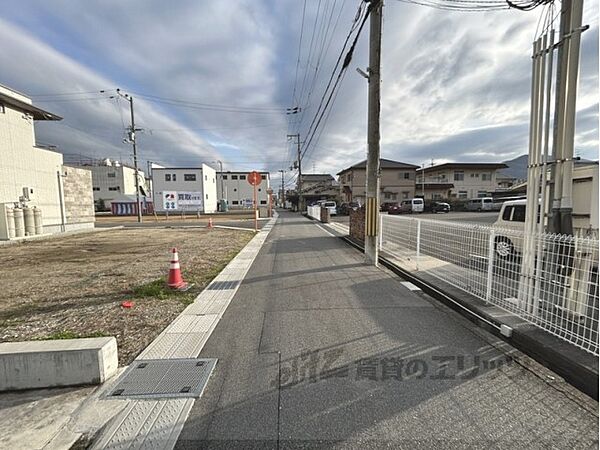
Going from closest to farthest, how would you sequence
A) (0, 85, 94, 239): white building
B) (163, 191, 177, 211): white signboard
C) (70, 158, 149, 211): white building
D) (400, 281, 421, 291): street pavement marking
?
(400, 281, 421, 291): street pavement marking
(0, 85, 94, 239): white building
(163, 191, 177, 211): white signboard
(70, 158, 149, 211): white building

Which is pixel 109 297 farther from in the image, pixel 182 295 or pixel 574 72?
pixel 574 72

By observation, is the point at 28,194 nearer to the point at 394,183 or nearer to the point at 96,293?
the point at 96,293

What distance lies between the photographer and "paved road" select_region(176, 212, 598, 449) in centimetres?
190

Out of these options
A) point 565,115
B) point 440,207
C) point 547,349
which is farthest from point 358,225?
point 440,207

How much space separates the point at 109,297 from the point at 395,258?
21.0 feet

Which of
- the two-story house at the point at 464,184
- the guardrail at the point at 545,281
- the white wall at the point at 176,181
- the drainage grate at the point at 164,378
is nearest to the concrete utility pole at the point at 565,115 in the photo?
the guardrail at the point at 545,281

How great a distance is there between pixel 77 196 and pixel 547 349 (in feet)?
72.1

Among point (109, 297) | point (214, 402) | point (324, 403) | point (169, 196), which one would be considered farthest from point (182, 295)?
point (169, 196)

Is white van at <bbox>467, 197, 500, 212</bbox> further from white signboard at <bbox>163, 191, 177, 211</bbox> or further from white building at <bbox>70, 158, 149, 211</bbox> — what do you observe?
white building at <bbox>70, 158, 149, 211</bbox>

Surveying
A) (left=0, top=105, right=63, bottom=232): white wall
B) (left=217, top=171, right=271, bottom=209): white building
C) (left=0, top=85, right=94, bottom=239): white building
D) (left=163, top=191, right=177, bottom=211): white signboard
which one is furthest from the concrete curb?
(left=217, top=171, right=271, bottom=209): white building

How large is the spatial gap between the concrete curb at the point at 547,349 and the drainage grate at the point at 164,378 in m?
3.13

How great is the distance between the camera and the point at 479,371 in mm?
2621

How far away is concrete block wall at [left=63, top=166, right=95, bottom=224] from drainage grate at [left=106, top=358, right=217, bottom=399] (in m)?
18.2

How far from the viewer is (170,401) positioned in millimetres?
2271
